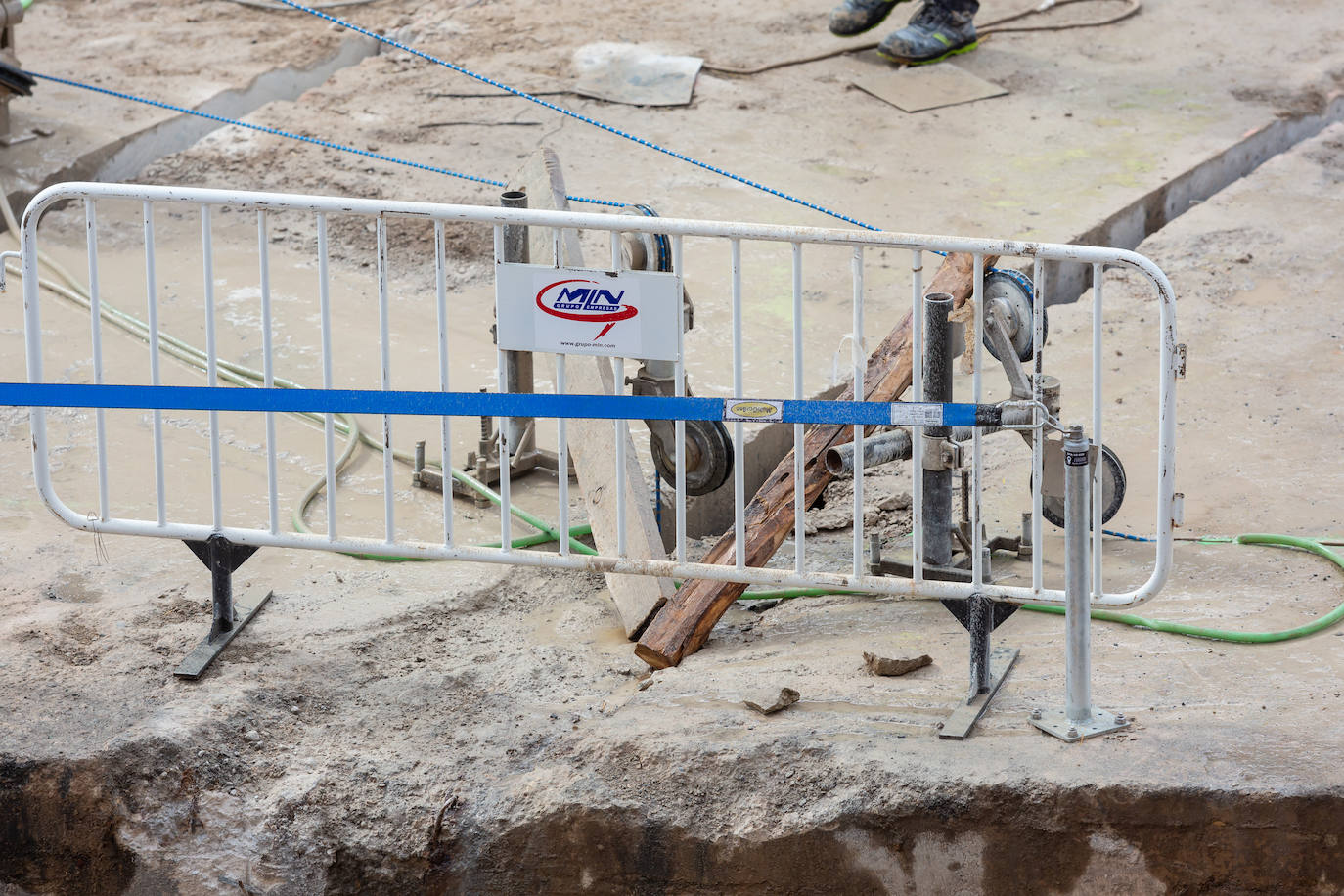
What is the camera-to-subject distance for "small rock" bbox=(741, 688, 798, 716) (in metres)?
4.00

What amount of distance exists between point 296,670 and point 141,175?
19.9ft

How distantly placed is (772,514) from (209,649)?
1.84m

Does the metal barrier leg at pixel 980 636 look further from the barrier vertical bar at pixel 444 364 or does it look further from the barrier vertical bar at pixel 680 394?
the barrier vertical bar at pixel 444 364

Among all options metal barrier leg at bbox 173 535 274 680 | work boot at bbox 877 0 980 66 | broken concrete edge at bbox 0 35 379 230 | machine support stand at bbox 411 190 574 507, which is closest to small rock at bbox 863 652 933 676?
machine support stand at bbox 411 190 574 507

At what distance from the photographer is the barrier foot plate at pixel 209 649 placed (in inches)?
170

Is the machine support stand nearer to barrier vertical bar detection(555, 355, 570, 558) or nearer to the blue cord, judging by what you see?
barrier vertical bar detection(555, 355, 570, 558)

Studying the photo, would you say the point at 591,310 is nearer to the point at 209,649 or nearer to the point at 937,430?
the point at 937,430

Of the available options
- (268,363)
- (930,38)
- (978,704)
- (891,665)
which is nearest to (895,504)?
(891,665)

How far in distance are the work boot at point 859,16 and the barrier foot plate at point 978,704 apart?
27.1 feet

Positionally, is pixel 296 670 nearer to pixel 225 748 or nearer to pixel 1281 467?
pixel 225 748

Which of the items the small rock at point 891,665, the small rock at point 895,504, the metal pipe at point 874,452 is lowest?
the small rock at point 895,504

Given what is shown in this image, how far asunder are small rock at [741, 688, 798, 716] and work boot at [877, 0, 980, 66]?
801 centimetres

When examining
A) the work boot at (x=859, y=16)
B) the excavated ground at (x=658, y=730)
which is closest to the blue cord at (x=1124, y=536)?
the excavated ground at (x=658, y=730)

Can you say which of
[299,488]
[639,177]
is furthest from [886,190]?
[299,488]
